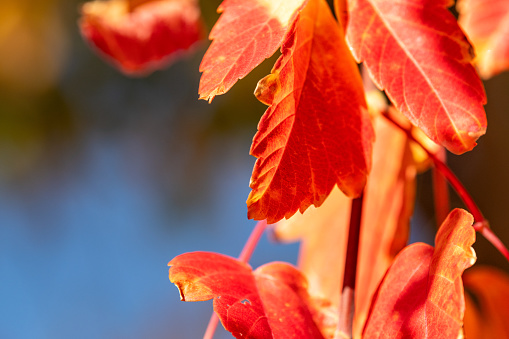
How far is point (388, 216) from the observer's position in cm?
55

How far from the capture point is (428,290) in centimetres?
26

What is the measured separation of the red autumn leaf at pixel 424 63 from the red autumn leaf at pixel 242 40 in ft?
0.14

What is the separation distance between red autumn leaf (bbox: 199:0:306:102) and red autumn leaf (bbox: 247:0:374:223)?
0.01 meters

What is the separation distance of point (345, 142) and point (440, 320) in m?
0.10

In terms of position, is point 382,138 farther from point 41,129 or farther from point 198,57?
point 41,129

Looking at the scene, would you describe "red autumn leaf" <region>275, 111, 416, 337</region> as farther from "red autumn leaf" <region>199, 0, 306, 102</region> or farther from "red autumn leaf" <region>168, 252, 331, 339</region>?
"red autumn leaf" <region>199, 0, 306, 102</region>

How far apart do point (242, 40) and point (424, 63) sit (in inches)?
3.6

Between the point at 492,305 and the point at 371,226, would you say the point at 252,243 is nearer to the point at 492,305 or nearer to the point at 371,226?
the point at 371,226

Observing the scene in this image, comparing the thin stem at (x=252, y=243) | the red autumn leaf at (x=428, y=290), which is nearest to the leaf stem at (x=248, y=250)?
the thin stem at (x=252, y=243)

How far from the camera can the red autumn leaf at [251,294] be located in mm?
270

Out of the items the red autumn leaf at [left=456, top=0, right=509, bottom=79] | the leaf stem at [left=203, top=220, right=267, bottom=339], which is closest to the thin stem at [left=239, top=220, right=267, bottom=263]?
the leaf stem at [left=203, top=220, right=267, bottom=339]

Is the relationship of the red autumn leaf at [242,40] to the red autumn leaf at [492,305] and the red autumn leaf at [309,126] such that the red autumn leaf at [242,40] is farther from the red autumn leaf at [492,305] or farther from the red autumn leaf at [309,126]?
the red autumn leaf at [492,305]

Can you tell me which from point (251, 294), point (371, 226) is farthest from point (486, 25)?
point (251, 294)

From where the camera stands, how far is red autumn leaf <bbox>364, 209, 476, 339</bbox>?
0.23 m
